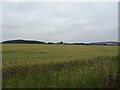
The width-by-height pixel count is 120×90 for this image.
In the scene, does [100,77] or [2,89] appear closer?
[2,89]

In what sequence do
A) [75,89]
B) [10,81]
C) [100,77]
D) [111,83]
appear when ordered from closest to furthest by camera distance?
[75,89] → [111,83] → [10,81] → [100,77]

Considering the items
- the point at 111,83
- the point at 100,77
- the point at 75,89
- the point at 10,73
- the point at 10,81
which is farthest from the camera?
the point at 10,73

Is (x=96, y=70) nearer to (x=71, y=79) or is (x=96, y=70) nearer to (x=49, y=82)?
(x=71, y=79)

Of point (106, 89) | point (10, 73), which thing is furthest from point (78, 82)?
point (10, 73)

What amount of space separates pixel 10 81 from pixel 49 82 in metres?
1.68

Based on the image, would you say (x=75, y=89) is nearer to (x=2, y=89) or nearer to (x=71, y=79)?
(x=71, y=79)

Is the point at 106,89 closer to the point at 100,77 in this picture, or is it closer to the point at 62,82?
the point at 100,77

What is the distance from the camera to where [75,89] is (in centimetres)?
501

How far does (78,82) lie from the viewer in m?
5.55

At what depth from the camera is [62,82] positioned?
5.64 meters

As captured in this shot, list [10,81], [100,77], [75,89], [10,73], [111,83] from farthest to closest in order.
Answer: [10,73] < [100,77] < [10,81] < [111,83] < [75,89]

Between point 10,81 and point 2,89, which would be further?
point 10,81

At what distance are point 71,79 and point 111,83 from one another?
5.31 ft

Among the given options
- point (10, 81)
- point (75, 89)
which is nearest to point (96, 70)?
point (75, 89)
